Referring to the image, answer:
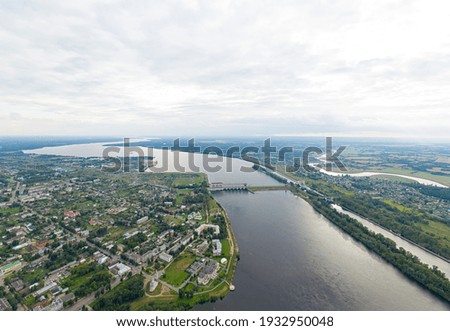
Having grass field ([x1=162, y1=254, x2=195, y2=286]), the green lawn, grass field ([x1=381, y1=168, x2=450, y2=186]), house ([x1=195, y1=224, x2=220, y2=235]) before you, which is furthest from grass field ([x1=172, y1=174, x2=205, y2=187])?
grass field ([x1=381, y1=168, x2=450, y2=186])

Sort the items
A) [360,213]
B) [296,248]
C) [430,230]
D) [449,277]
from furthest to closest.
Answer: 1. [360,213]
2. [430,230]
3. [296,248]
4. [449,277]

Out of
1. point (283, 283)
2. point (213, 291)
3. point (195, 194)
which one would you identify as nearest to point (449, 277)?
point (283, 283)

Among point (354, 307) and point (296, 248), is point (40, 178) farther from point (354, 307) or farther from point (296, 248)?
point (354, 307)

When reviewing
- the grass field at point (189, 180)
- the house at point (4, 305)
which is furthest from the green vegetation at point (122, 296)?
the grass field at point (189, 180)

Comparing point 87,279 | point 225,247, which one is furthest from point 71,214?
point 225,247

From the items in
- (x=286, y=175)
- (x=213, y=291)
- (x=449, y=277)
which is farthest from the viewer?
(x=286, y=175)

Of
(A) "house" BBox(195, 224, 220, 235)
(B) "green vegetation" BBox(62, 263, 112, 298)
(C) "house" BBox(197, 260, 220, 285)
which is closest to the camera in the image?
(B) "green vegetation" BBox(62, 263, 112, 298)

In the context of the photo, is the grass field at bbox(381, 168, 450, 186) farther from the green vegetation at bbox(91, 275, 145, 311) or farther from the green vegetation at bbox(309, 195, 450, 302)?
the green vegetation at bbox(91, 275, 145, 311)
